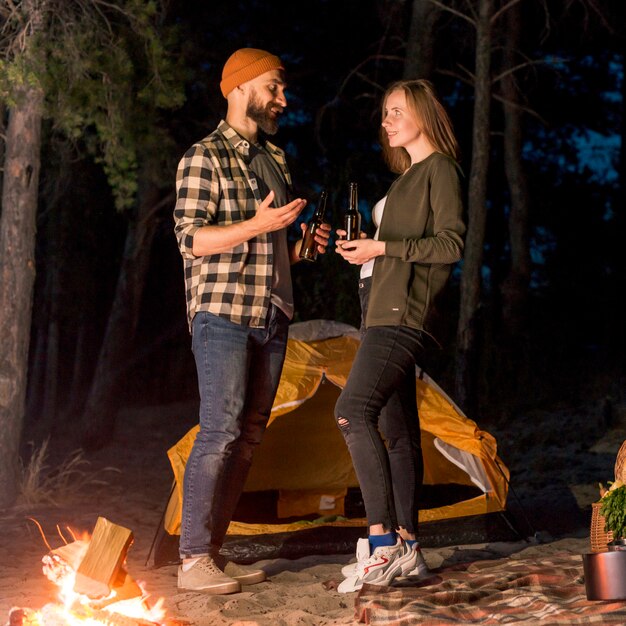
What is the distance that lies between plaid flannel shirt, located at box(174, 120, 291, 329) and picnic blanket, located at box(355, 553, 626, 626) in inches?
47.3

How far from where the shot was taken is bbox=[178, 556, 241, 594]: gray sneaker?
3.68m

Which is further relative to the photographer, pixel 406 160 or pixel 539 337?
pixel 539 337

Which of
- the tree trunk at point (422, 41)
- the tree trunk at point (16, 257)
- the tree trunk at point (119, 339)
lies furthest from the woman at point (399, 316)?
the tree trunk at point (119, 339)

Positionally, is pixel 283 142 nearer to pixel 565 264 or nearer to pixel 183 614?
pixel 565 264

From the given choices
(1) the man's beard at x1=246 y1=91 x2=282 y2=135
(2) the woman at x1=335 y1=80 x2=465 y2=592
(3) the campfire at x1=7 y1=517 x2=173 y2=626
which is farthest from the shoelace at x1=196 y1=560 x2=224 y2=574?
(1) the man's beard at x1=246 y1=91 x2=282 y2=135

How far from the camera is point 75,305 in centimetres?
1485

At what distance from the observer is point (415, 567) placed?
3.70m

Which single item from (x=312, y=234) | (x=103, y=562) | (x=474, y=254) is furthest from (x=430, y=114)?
(x=474, y=254)

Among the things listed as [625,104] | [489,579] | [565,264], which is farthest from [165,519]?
[625,104]

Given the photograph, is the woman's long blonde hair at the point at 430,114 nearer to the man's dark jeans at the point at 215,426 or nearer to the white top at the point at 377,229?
the white top at the point at 377,229

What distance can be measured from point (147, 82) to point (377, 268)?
472cm

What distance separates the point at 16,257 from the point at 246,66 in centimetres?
381

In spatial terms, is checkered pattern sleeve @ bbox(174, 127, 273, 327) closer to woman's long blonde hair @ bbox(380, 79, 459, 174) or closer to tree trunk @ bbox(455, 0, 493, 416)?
woman's long blonde hair @ bbox(380, 79, 459, 174)

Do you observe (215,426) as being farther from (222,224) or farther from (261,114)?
(261,114)
